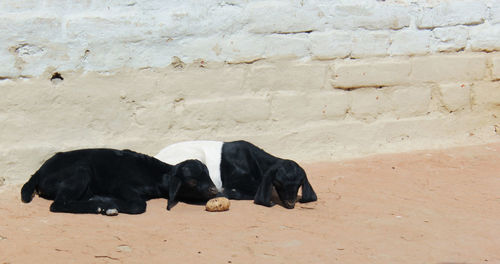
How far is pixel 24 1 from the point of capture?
5309mm

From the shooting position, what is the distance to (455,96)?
7000mm

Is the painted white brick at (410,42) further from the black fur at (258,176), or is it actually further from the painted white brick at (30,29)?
the painted white brick at (30,29)

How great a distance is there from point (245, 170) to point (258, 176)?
11 centimetres

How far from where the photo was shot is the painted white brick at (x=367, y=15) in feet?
21.1

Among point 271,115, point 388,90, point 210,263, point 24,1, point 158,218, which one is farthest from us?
point 388,90

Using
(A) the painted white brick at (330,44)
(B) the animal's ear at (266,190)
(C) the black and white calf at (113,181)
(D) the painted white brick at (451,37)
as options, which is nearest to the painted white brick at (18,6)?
(C) the black and white calf at (113,181)

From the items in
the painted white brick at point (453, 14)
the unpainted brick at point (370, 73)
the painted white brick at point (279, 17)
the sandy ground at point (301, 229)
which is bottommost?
the sandy ground at point (301, 229)

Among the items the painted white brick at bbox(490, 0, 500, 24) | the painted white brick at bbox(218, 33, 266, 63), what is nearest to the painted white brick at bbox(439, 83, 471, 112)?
the painted white brick at bbox(490, 0, 500, 24)

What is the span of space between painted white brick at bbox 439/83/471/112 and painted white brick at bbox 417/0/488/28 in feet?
1.97

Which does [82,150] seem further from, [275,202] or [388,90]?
[388,90]

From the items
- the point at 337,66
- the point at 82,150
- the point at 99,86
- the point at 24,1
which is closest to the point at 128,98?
the point at 99,86

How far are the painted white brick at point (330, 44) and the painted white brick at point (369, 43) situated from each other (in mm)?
67

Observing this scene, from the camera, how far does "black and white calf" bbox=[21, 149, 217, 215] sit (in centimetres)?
496

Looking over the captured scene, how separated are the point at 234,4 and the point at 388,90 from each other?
1.73 meters
